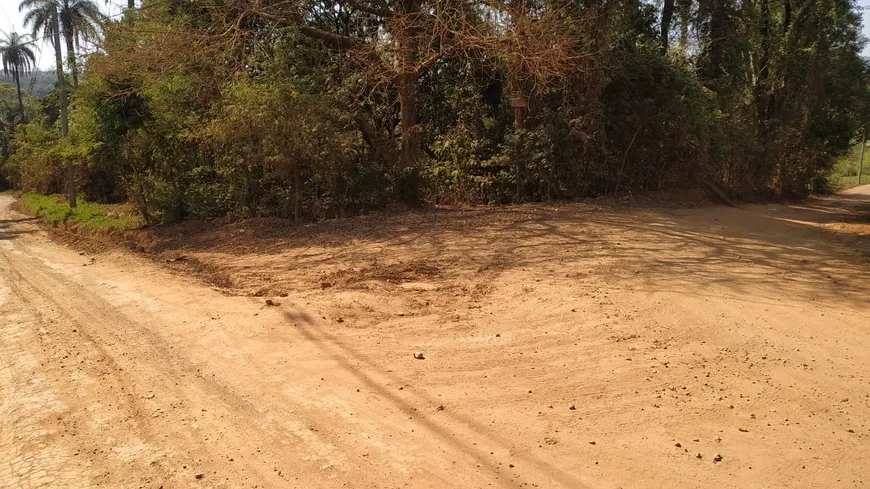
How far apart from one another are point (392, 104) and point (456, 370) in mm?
10259

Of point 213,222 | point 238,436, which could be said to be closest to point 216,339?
point 238,436

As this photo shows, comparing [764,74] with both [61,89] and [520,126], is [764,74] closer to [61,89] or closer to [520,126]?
[520,126]

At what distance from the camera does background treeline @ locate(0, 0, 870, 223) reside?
11352 millimetres

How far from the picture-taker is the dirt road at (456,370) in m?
3.39

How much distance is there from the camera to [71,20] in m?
27.0

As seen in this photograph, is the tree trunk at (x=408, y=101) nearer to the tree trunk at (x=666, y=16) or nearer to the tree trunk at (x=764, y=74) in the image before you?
the tree trunk at (x=666, y=16)

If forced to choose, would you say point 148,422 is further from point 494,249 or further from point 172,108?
point 172,108

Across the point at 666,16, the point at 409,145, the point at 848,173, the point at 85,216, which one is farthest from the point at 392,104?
the point at 848,173

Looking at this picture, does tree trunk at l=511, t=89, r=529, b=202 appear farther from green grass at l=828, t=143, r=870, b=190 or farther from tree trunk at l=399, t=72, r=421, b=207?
Answer: green grass at l=828, t=143, r=870, b=190

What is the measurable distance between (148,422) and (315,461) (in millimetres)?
1342

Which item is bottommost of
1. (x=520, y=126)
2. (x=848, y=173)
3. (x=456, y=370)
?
(x=456, y=370)

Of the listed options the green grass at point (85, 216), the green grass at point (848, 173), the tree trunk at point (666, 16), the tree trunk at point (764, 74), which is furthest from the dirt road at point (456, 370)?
the green grass at point (848, 173)

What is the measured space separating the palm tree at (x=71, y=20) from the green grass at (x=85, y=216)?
3545 millimetres

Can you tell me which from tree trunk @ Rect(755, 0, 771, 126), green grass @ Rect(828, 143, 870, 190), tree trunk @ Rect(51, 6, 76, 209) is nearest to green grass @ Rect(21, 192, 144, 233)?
tree trunk @ Rect(51, 6, 76, 209)
